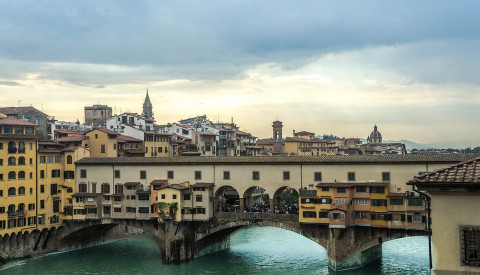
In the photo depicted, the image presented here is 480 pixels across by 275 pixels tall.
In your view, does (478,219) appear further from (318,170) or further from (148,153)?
(148,153)

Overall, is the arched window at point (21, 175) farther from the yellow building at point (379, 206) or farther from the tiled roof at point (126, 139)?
the yellow building at point (379, 206)

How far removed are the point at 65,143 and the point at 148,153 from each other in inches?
582

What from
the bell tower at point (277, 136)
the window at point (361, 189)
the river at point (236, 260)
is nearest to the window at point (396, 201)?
the window at point (361, 189)

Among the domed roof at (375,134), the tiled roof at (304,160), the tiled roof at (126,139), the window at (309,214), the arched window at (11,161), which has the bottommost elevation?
the window at (309,214)

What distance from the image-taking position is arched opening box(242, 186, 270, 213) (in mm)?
46944

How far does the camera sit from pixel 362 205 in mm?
38875

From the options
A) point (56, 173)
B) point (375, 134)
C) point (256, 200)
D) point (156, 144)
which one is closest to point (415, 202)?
point (56, 173)

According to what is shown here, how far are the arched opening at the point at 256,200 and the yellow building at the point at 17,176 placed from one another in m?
18.7

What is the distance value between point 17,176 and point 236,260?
65.3 feet

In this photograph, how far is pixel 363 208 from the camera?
3881cm

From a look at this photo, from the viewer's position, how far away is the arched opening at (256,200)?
46.9 m

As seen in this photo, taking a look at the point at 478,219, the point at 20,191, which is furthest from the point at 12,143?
the point at 478,219

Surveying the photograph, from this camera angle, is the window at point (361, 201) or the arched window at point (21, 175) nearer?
the window at point (361, 201)

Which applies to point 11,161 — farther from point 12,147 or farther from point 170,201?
point 170,201
